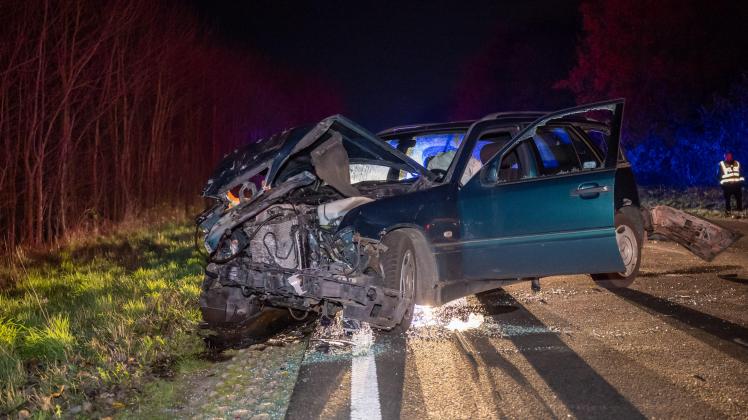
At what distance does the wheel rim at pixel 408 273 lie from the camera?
5156mm

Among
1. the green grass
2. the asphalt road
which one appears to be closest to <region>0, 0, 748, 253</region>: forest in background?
the green grass

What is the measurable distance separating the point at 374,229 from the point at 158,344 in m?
2.04

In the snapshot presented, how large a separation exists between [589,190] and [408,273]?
5.63 ft

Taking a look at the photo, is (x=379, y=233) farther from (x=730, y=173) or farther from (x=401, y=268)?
(x=730, y=173)

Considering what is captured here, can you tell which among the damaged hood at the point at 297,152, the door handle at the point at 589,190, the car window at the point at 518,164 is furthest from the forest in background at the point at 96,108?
the door handle at the point at 589,190

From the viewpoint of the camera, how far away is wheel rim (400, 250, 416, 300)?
516 centimetres

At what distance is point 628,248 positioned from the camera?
6.57 meters

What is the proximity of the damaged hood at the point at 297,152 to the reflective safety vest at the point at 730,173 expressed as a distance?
37.5 feet

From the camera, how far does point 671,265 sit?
26.9 ft

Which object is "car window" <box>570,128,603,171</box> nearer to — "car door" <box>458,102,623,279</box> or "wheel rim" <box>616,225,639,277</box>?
"wheel rim" <box>616,225,639,277</box>

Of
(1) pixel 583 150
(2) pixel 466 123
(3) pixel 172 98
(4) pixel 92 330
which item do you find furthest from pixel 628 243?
(3) pixel 172 98

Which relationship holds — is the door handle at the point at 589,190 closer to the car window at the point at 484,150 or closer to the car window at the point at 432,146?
the car window at the point at 484,150

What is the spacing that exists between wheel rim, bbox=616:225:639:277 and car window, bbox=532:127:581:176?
0.81 metres

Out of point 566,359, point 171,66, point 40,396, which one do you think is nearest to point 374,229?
point 566,359
